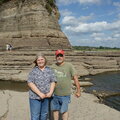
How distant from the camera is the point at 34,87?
16.2 feet

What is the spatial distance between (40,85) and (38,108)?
1.56 ft

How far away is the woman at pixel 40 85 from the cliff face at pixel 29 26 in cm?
2062

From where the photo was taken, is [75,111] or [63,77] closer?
[63,77]

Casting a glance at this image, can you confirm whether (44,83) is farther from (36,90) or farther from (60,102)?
(60,102)

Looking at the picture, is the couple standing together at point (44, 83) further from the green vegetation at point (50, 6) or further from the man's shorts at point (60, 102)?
the green vegetation at point (50, 6)

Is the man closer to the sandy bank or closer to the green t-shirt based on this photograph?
the green t-shirt

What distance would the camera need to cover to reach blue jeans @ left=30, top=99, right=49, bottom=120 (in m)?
5.02

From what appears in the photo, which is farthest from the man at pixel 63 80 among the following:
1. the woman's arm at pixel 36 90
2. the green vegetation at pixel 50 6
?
the green vegetation at pixel 50 6

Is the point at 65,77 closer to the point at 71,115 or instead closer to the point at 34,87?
the point at 34,87

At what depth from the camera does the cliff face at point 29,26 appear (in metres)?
26.3

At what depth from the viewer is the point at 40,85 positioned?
4.96m

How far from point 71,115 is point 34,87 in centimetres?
274

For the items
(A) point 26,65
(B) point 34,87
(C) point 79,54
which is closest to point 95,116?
(B) point 34,87

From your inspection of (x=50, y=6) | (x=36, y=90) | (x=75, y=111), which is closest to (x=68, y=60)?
(x=50, y=6)
